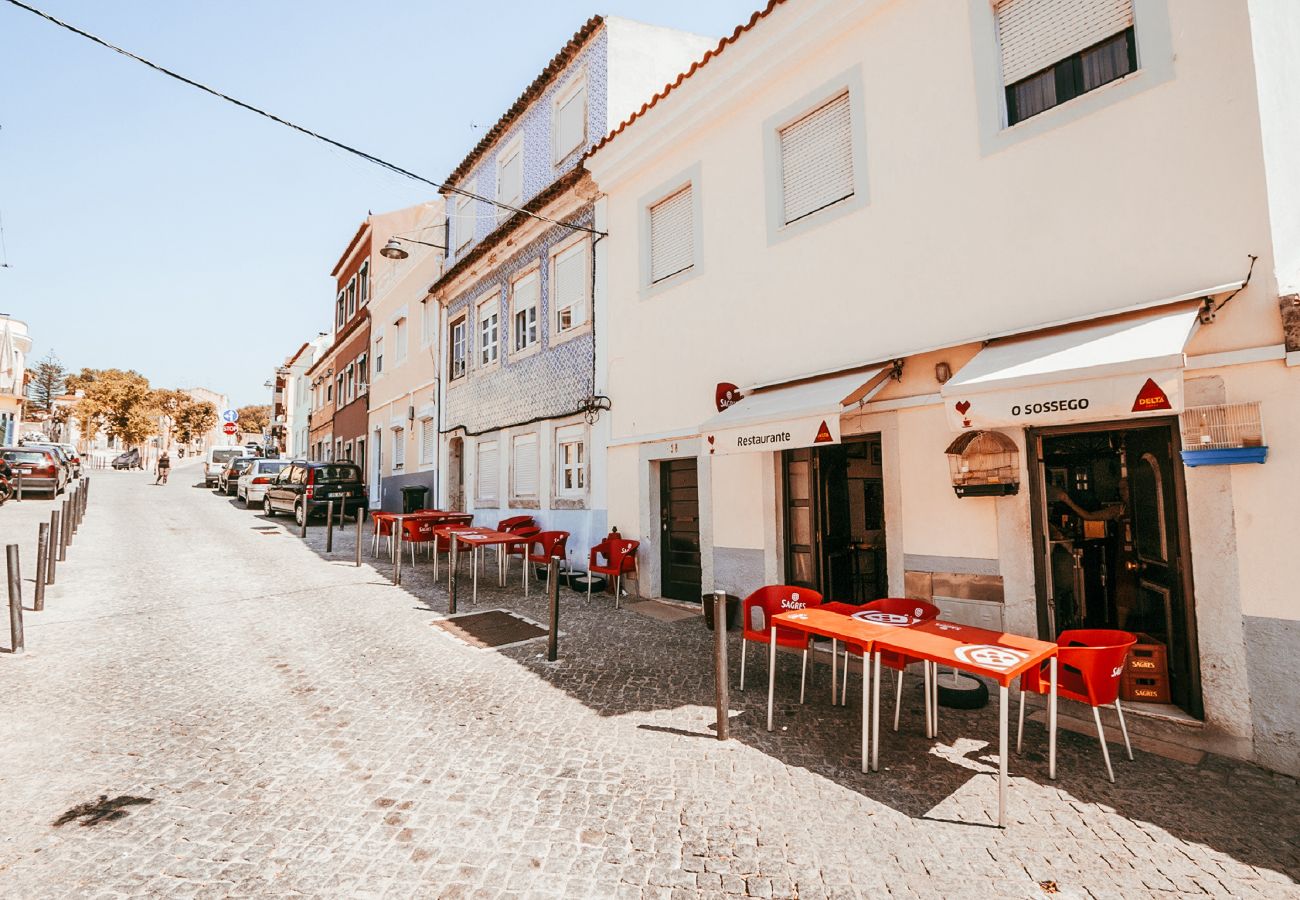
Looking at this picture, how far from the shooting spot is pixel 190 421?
2414 inches

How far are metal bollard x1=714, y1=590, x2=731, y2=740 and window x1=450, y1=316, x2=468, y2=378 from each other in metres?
13.0

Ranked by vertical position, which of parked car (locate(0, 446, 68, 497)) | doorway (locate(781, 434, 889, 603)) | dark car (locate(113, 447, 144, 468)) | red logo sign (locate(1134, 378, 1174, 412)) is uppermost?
dark car (locate(113, 447, 144, 468))

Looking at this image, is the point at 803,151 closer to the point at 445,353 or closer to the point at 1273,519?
the point at 1273,519

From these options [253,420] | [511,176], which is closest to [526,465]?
[511,176]

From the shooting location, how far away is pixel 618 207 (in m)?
10.3

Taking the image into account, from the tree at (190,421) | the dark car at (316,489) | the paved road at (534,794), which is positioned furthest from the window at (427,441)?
the tree at (190,421)

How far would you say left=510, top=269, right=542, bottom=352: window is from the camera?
498 inches

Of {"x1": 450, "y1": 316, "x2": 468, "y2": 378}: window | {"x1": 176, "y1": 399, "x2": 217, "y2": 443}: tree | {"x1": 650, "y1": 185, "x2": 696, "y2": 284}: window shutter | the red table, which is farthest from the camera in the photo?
{"x1": 176, "y1": 399, "x2": 217, "y2": 443}: tree

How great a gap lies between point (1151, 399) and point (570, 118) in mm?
11214

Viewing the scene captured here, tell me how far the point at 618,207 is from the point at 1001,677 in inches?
361

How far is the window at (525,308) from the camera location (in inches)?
498

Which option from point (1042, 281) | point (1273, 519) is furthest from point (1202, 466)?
point (1042, 281)

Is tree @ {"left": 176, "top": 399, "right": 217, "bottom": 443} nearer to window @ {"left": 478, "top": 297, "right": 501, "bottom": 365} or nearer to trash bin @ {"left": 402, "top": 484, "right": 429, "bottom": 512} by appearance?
trash bin @ {"left": 402, "top": 484, "right": 429, "bottom": 512}

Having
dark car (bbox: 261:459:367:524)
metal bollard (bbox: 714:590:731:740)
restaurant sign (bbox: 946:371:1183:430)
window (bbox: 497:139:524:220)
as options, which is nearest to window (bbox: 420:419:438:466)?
dark car (bbox: 261:459:367:524)
